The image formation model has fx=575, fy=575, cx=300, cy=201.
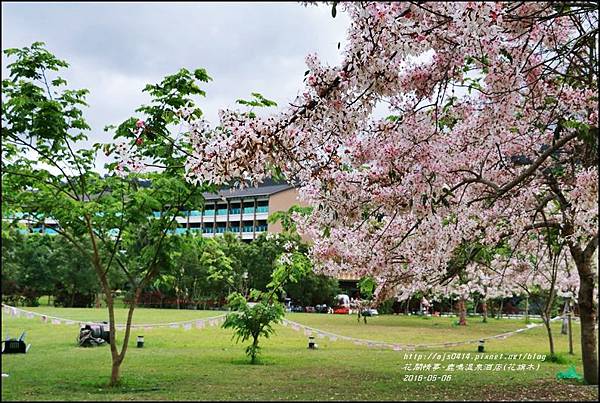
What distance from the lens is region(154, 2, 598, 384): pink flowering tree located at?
14.4ft

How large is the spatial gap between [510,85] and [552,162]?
2390 mm

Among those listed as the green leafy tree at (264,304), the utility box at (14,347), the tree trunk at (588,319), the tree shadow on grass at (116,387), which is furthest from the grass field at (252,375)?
the green leafy tree at (264,304)

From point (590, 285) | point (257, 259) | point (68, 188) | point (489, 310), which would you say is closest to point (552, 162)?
point (590, 285)

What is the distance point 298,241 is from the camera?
10695 mm

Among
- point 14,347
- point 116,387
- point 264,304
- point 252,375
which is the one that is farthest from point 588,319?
point 14,347

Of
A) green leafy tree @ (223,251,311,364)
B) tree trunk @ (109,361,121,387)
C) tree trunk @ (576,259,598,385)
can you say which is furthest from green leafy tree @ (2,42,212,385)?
tree trunk @ (576,259,598,385)

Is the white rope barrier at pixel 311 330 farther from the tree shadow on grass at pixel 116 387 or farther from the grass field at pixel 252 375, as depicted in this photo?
the tree shadow on grass at pixel 116 387

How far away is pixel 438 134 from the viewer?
5.86 metres

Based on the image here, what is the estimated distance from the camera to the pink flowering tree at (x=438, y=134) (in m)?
4.39

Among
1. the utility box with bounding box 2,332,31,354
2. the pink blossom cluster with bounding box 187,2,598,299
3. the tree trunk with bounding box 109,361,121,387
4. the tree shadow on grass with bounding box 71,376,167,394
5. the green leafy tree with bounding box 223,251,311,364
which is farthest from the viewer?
the utility box with bounding box 2,332,31,354

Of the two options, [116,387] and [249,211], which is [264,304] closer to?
[116,387]

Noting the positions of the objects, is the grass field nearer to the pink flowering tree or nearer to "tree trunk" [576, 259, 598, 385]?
"tree trunk" [576, 259, 598, 385]

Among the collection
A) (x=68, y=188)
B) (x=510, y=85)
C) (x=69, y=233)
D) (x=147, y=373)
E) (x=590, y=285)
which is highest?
(x=510, y=85)

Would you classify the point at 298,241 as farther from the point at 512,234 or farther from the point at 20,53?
the point at 20,53
